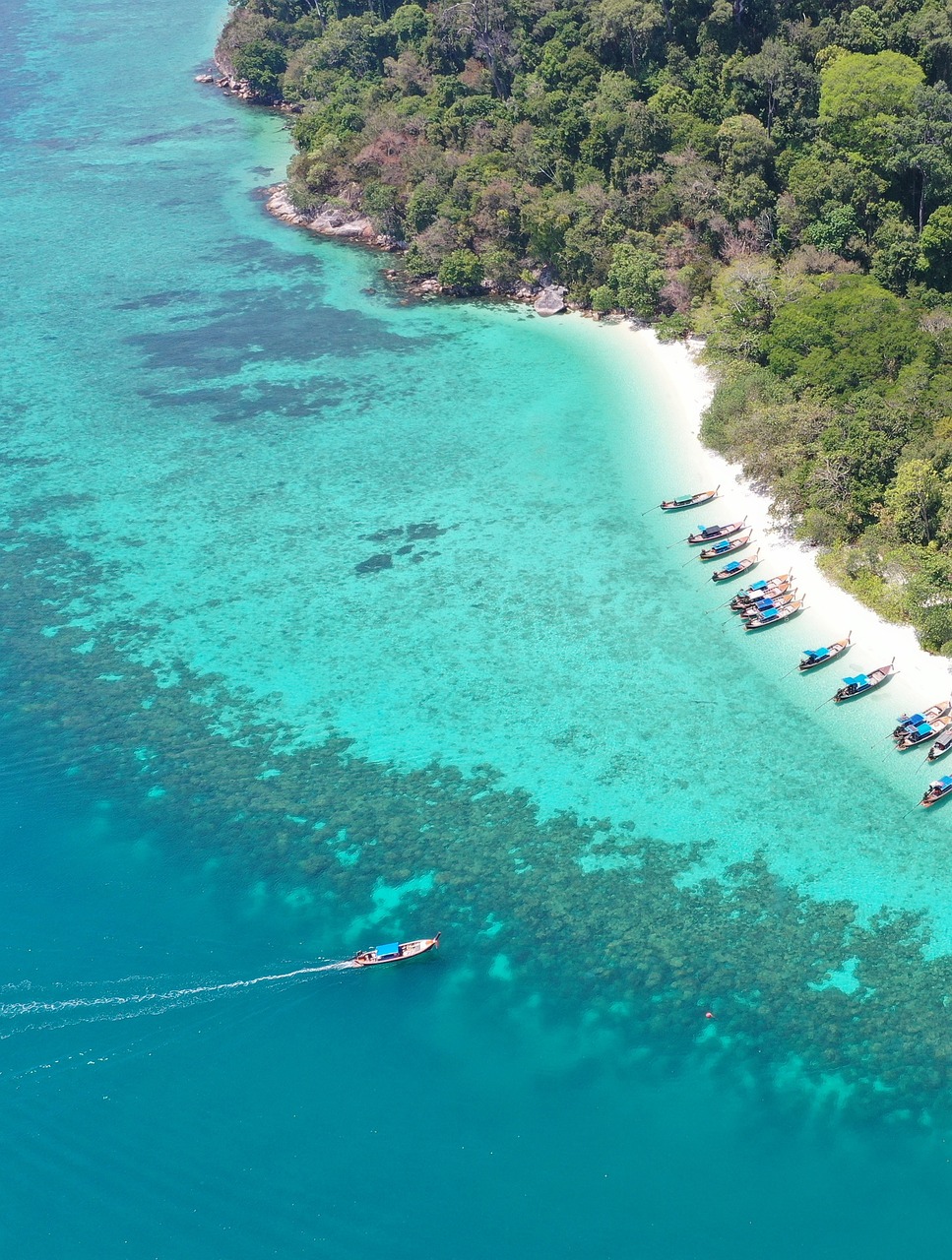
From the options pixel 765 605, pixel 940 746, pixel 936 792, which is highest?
pixel 765 605

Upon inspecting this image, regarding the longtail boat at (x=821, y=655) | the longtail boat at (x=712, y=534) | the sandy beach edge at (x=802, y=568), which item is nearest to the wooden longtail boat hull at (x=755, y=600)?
the sandy beach edge at (x=802, y=568)

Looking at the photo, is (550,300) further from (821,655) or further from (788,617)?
(821,655)

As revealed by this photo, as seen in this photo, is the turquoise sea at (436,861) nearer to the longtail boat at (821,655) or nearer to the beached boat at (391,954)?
the beached boat at (391,954)

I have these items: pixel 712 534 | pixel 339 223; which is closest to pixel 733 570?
pixel 712 534

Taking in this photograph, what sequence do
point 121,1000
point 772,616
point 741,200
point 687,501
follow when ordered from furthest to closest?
point 741,200 → point 687,501 → point 772,616 → point 121,1000

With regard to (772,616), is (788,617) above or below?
below

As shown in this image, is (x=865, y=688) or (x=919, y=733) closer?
(x=919, y=733)

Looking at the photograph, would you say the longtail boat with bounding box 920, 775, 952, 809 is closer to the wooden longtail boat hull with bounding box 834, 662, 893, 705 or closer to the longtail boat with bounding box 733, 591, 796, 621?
the wooden longtail boat hull with bounding box 834, 662, 893, 705
